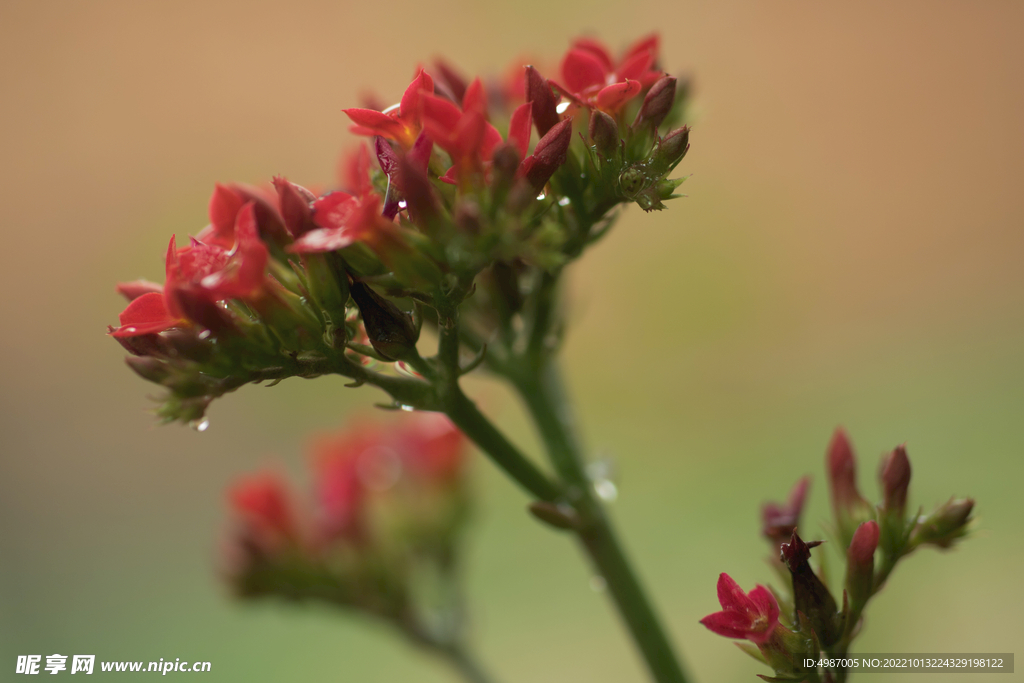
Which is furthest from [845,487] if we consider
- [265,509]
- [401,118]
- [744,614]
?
[265,509]

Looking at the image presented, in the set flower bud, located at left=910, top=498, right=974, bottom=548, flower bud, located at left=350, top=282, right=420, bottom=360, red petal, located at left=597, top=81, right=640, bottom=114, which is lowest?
flower bud, located at left=910, top=498, right=974, bottom=548

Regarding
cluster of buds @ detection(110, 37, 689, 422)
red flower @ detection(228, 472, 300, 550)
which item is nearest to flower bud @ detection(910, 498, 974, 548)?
cluster of buds @ detection(110, 37, 689, 422)

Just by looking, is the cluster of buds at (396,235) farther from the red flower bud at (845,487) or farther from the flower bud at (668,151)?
the red flower bud at (845,487)

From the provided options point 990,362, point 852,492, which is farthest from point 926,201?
point 852,492

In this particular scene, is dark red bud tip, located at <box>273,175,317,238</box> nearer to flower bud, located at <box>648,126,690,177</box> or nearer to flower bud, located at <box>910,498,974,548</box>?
flower bud, located at <box>648,126,690,177</box>

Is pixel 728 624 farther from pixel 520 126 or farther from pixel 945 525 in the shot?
pixel 520 126

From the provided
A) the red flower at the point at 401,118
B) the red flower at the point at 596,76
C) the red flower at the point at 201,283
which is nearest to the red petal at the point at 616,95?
the red flower at the point at 596,76

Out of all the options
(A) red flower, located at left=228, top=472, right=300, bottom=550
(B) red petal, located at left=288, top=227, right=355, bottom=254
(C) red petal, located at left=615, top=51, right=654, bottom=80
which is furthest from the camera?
(A) red flower, located at left=228, top=472, right=300, bottom=550

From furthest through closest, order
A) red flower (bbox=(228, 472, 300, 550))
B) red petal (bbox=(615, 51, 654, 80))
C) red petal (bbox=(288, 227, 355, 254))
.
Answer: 1. red flower (bbox=(228, 472, 300, 550))
2. red petal (bbox=(615, 51, 654, 80))
3. red petal (bbox=(288, 227, 355, 254))
